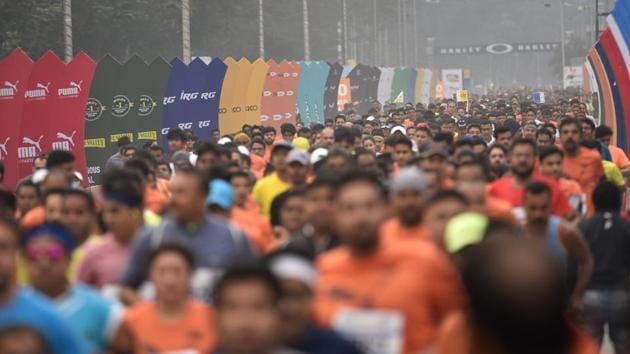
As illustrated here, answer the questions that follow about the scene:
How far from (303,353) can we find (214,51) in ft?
188

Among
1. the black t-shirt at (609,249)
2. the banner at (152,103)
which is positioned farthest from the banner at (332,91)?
the black t-shirt at (609,249)

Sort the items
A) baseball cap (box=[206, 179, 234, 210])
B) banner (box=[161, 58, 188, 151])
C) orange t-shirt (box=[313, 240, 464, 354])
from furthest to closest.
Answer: banner (box=[161, 58, 188, 151])
baseball cap (box=[206, 179, 234, 210])
orange t-shirt (box=[313, 240, 464, 354])

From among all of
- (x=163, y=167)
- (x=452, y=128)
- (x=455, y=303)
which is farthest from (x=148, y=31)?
(x=455, y=303)

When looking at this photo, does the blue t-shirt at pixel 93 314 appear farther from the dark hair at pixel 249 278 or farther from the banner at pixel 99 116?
the banner at pixel 99 116

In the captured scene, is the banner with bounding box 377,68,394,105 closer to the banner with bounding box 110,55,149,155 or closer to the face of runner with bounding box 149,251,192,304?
the banner with bounding box 110,55,149,155

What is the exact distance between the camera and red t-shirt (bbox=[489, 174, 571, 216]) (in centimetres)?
1046

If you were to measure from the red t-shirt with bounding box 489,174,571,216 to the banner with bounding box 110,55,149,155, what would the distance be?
34.5 ft

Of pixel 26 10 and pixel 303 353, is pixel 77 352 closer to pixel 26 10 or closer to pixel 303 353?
pixel 303 353

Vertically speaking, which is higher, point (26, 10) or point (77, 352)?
point (26, 10)

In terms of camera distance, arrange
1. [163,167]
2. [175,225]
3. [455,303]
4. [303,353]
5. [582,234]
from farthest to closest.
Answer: [163,167] < [582,234] < [175,225] < [455,303] < [303,353]

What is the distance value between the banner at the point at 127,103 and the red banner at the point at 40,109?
1.47 meters

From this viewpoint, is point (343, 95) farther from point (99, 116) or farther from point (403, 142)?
point (403, 142)

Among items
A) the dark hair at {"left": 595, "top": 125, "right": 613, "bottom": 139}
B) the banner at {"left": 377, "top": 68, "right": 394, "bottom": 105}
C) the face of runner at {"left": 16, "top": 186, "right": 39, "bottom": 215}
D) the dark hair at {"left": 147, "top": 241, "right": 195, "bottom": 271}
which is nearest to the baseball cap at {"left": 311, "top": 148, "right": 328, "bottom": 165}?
the face of runner at {"left": 16, "top": 186, "right": 39, "bottom": 215}

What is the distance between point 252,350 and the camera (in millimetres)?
4469
